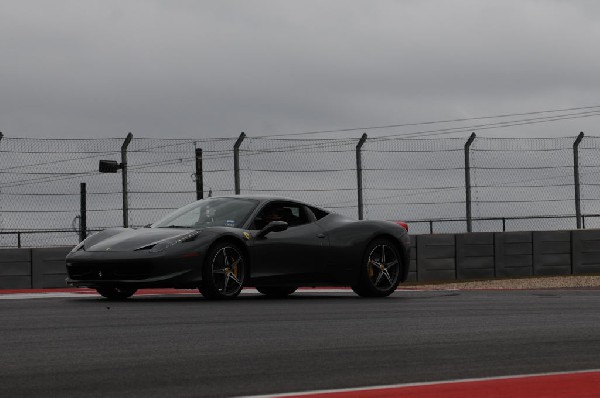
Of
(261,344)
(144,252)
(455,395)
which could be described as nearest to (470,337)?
(261,344)

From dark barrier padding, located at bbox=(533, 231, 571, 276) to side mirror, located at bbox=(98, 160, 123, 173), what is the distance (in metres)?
9.18

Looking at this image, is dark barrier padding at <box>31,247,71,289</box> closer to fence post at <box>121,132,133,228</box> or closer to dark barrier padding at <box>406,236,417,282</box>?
fence post at <box>121,132,133,228</box>

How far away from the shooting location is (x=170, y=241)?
12.7m

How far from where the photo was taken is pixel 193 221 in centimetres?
1369

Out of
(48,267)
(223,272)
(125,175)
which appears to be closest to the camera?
(223,272)

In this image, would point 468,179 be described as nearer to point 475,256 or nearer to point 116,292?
point 475,256

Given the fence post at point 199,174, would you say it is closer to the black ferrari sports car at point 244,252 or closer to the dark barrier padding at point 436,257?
the dark barrier padding at point 436,257

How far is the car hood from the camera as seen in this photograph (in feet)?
41.8

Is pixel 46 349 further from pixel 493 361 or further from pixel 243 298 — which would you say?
pixel 243 298

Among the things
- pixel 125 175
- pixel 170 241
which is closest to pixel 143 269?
pixel 170 241

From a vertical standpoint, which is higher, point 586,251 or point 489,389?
point 586,251

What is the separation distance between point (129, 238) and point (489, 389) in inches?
289

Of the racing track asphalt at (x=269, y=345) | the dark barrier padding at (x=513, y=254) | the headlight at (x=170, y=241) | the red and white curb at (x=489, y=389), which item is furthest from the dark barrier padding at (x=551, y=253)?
the red and white curb at (x=489, y=389)

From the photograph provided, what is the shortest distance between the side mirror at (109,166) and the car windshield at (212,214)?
7.26m
